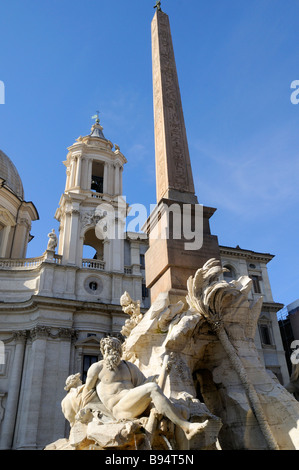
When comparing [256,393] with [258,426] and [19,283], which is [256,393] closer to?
[258,426]

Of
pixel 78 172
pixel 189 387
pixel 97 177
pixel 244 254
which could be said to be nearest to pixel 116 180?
pixel 97 177

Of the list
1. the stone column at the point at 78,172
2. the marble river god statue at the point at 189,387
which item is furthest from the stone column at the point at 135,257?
the marble river god statue at the point at 189,387

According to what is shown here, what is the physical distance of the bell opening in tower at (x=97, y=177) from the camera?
28.2 meters

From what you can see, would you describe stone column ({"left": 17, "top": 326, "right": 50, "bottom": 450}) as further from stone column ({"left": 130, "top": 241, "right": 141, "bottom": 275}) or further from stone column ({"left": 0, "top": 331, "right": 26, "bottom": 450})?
stone column ({"left": 130, "top": 241, "right": 141, "bottom": 275})

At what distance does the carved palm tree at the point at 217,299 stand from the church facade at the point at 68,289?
888 centimetres

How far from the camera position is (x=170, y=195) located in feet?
28.5

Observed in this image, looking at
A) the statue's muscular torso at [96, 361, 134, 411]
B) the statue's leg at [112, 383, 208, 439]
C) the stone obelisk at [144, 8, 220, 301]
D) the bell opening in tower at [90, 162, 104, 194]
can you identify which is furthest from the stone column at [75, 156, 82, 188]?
the statue's leg at [112, 383, 208, 439]

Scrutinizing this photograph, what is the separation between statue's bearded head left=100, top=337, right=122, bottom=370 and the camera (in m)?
4.96

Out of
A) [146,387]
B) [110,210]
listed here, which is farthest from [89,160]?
[146,387]

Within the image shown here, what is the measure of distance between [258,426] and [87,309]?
1615 cm

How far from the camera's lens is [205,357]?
22.0 ft

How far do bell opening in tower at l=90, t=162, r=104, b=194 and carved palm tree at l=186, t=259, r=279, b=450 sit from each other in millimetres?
21888

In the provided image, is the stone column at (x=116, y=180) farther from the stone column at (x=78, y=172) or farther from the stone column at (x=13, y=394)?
the stone column at (x=13, y=394)

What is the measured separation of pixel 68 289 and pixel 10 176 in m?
12.4
